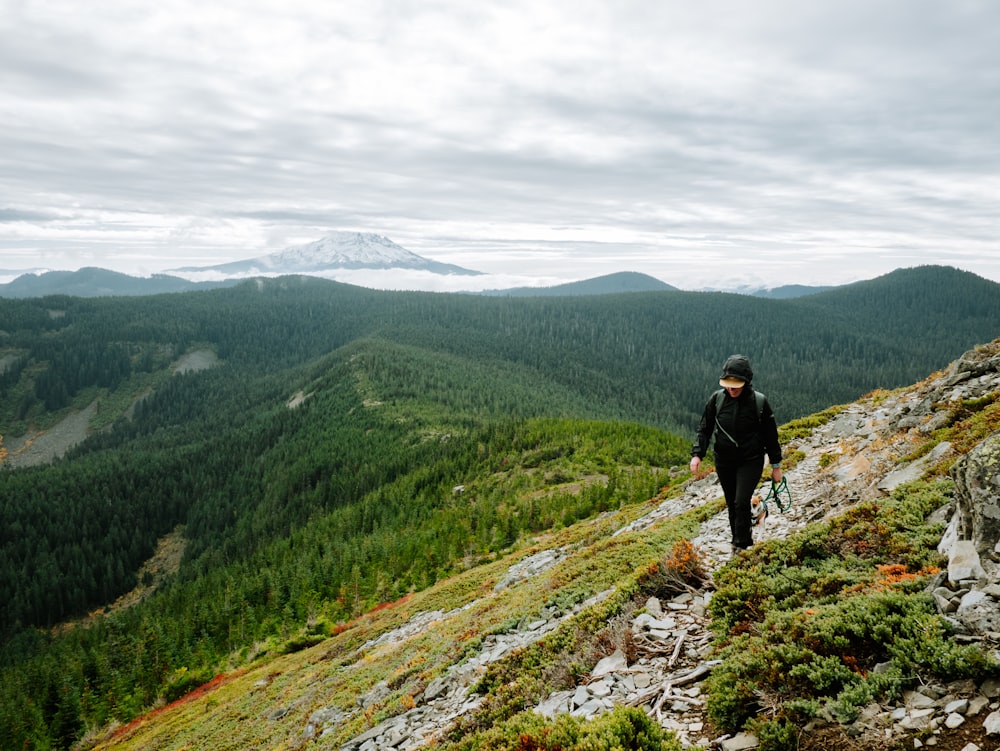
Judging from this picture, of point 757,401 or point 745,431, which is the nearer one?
point 745,431

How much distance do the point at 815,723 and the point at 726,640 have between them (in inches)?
91.6

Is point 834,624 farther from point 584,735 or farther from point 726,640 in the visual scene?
point 584,735

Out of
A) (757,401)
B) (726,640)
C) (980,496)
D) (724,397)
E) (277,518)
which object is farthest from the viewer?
(277,518)

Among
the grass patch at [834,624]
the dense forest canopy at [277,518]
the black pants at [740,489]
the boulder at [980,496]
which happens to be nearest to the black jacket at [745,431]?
the black pants at [740,489]

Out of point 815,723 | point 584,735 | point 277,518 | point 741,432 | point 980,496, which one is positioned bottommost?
point 277,518

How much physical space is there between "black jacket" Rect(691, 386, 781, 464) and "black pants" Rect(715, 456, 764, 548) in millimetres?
140

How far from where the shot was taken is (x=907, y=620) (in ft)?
20.7

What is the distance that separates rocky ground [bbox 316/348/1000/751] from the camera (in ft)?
17.3

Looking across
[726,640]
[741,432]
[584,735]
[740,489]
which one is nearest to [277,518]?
[740,489]

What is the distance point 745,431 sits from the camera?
405 inches

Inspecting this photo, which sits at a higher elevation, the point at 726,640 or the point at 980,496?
the point at 980,496

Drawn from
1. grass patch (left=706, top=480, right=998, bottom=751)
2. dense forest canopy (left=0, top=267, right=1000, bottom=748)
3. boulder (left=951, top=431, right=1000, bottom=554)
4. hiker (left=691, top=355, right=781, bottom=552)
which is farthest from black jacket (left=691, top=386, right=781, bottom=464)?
dense forest canopy (left=0, top=267, right=1000, bottom=748)

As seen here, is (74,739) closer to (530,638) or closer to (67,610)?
(530,638)

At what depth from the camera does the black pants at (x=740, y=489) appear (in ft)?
33.5
